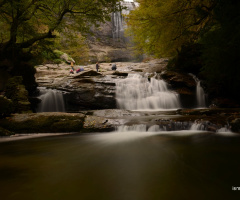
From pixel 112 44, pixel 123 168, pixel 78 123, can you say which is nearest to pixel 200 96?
pixel 78 123

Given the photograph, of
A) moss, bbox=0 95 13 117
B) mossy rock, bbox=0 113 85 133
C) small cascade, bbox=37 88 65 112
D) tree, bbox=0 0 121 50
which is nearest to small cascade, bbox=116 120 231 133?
mossy rock, bbox=0 113 85 133

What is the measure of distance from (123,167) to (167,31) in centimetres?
638

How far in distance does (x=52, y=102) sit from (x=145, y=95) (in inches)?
260

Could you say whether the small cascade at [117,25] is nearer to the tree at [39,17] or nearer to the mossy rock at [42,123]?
the tree at [39,17]

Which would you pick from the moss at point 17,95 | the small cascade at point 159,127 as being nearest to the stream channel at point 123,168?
the small cascade at point 159,127

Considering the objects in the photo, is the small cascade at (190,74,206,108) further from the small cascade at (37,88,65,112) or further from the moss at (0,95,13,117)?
the moss at (0,95,13,117)

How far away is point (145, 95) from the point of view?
11336 millimetres

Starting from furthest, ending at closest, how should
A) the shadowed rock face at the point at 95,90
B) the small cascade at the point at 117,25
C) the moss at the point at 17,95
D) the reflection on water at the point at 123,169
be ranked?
the small cascade at the point at 117,25 < the shadowed rock face at the point at 95,90 < the moss at the point at 17,95 < the reflection on water at the point at 123,169

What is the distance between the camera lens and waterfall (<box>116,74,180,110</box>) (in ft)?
→ 35.0

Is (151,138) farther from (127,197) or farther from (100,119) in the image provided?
(127,197)

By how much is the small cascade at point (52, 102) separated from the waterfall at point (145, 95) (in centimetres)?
397

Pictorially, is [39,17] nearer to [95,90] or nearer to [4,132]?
[95,90]

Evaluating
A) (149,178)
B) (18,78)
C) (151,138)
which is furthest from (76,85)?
(149,178)

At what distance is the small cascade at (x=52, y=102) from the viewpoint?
10.3m
